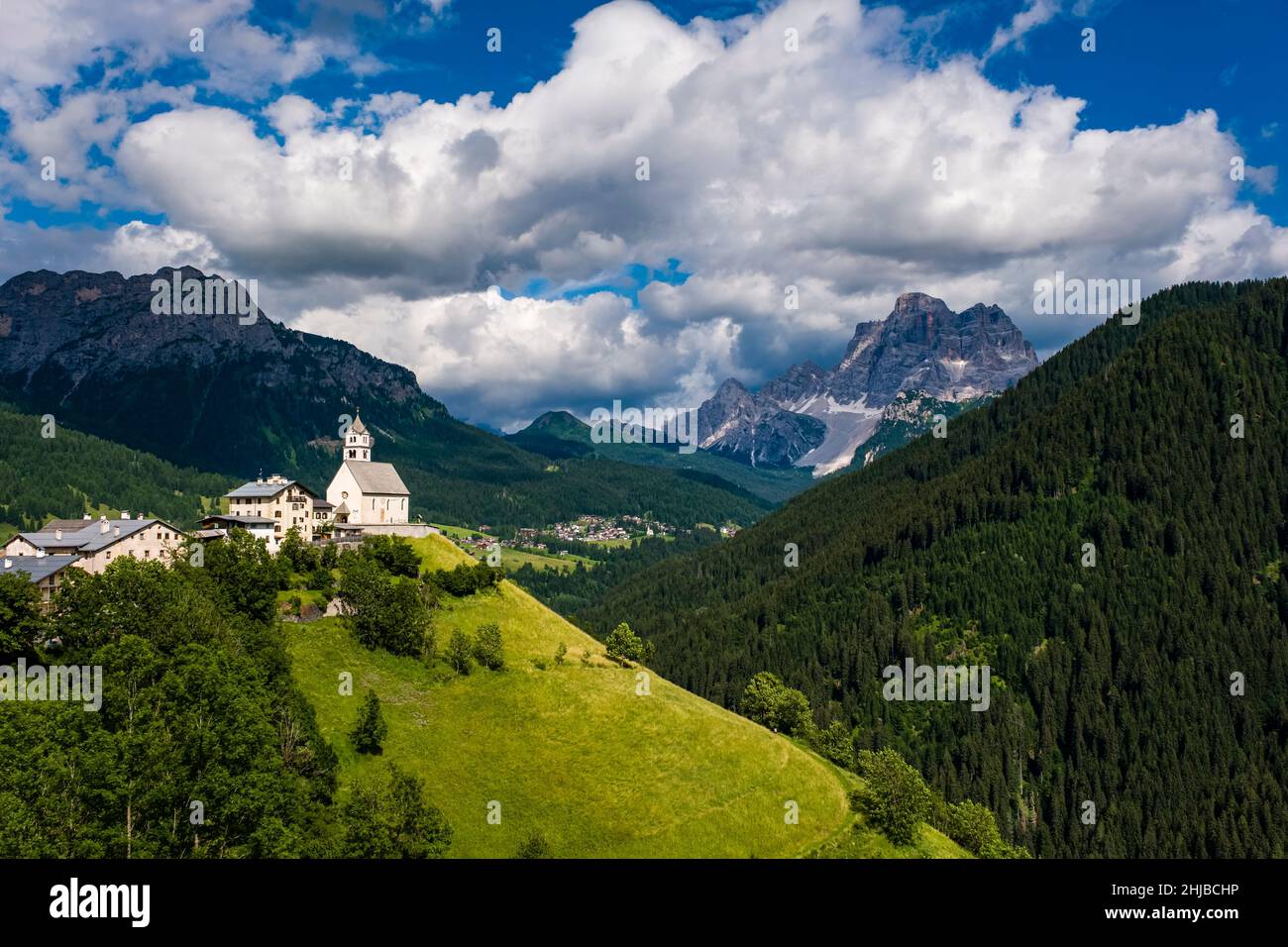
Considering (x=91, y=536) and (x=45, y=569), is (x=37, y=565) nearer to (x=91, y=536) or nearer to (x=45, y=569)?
(x=45, y=569)

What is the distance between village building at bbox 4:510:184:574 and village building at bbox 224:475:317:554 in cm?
1021

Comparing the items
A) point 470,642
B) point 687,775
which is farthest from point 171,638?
point 687,775

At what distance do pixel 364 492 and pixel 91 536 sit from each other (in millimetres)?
39625

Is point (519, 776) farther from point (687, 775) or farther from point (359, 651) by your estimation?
point (359, 651)

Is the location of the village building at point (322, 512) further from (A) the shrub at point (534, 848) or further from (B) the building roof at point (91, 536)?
(A) the shrub at point (534, 848)

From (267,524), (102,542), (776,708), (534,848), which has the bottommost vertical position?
(534,848)

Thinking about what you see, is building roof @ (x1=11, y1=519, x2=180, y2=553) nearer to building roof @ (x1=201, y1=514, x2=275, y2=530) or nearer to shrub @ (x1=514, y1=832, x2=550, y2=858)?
building roof @ (x1=201, y1=514, x2=275, y2=530)

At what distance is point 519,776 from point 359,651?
26974 millimetres

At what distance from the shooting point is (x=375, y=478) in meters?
146

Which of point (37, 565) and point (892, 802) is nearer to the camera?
point (892, 802)

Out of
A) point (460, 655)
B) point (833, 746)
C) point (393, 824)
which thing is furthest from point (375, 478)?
point (833, 746)

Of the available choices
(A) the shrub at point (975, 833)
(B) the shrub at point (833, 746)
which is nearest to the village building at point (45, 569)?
(B) the shrub at point (833, 746)

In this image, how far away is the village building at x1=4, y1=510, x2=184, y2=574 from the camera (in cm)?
12038

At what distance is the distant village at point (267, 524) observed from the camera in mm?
122500
